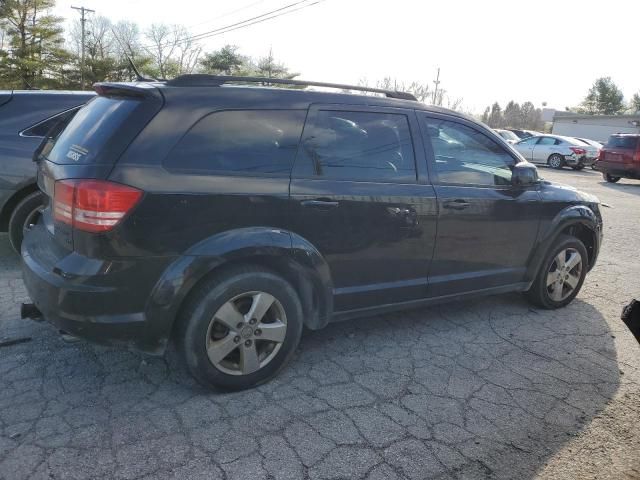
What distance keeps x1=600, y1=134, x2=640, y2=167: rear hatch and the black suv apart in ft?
52.6

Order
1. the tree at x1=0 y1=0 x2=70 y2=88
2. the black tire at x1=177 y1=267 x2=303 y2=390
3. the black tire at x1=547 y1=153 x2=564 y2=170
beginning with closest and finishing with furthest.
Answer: the black tire at x1=177 y1=267 x2=303 y2=390, the black tire at x1=547 y1=153 x2=564 y2=170, the tree at x1=0 y1=0 x2=70 y2=88

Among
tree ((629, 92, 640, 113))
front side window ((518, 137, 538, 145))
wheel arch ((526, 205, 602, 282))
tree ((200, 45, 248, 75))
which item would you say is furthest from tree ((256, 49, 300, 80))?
tree ((629, 92, 640, 113))

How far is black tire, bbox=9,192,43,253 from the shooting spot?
4.76 metres

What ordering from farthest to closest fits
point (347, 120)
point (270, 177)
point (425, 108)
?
point (425, 108) < point (347, 120) < point (270, 177)

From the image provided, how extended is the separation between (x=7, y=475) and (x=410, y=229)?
104 inches

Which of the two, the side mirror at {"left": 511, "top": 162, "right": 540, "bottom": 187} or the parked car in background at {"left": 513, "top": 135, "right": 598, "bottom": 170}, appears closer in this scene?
the side mirror at {"left": 511, "top": 162, "right": 540, "bottom": 187}

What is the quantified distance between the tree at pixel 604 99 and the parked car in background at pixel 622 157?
55.9 metres

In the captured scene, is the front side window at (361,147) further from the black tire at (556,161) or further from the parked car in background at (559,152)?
the black tire at (556,161)

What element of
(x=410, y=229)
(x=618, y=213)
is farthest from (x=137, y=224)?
(x=618, y=213)

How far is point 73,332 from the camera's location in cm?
263

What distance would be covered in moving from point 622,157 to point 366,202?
682 inches

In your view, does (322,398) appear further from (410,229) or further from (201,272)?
(410,229)

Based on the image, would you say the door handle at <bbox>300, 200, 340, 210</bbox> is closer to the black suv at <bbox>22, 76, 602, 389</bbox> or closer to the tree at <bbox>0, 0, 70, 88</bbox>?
the black suv at <bbox>22, 76, 602, 389</bbox>

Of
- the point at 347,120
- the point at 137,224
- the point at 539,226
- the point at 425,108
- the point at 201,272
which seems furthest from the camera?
the point at 539,226
